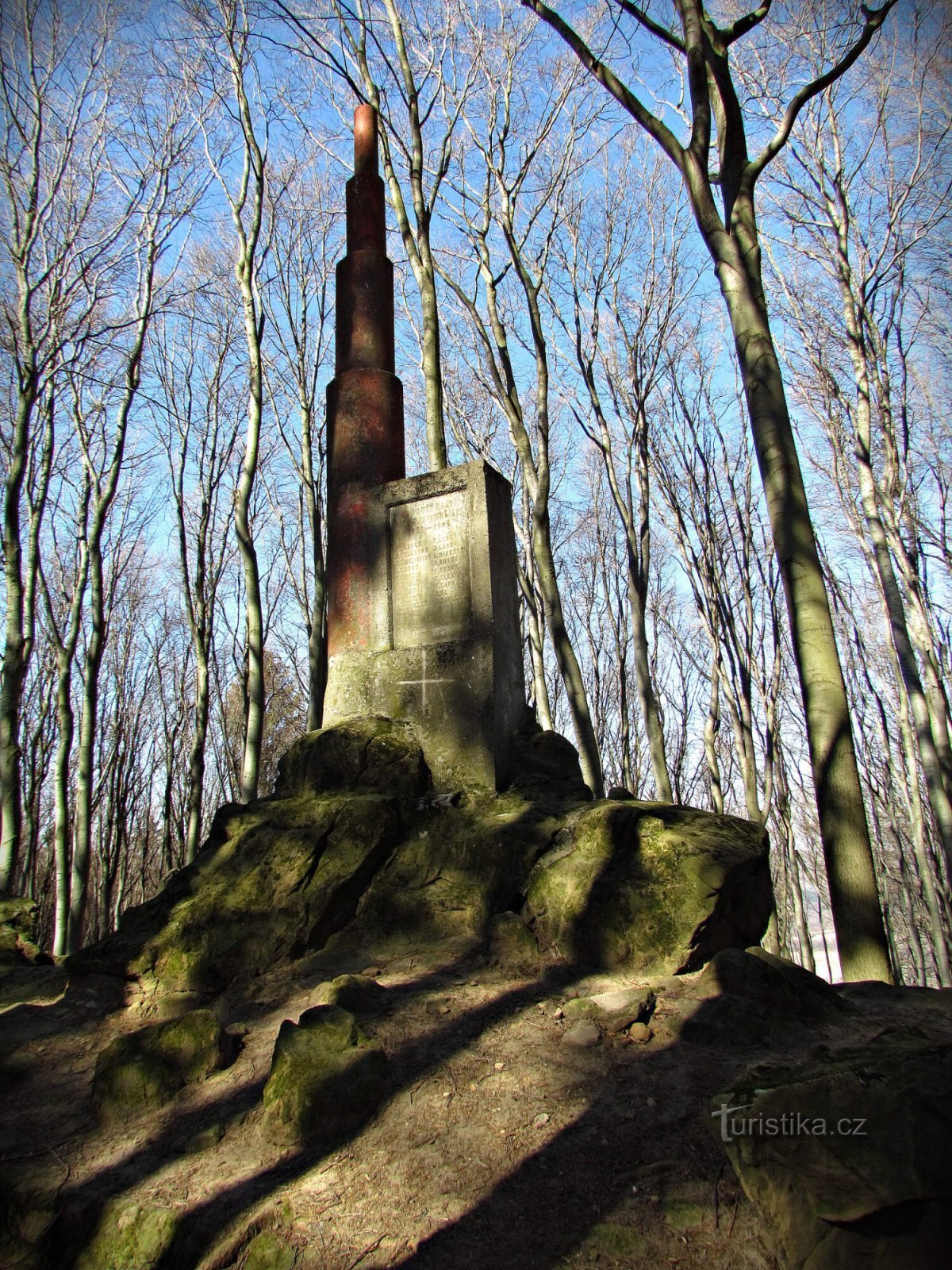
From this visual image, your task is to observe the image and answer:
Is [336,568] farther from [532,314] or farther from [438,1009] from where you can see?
[532,314]

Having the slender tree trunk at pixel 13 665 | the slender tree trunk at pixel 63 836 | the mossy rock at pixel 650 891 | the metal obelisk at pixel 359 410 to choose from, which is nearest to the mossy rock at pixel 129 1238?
the mossy rock at pixel 650 891

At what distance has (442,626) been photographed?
5613mm

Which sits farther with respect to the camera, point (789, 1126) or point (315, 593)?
point (315, 593)

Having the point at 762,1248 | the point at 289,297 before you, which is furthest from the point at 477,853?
the point at 289,297

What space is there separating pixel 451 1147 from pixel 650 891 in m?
1.73

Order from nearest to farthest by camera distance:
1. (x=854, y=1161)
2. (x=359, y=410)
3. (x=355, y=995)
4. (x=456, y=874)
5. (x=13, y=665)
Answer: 1. (x=854, y=1161)
2. (x=355, y=995)
3. (x=456, y=874)
4. (x=359, y=410)
5. (x=13, y=665)

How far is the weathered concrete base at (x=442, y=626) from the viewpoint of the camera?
17.5 ft

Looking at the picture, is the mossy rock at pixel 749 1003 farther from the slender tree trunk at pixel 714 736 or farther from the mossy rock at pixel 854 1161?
the slender tree trunk at pixel 714 736

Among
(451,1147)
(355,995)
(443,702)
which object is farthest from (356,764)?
(451,1147)

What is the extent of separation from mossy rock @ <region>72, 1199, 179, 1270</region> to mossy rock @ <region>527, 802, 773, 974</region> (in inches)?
85.9

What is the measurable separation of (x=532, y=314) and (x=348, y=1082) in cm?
970

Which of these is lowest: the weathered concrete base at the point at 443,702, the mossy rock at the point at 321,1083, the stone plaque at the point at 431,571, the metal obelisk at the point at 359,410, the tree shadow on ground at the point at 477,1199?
the tree shadow on ground at the point at 477,1199

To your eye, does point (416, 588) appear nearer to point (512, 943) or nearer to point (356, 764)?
point (356, 764)

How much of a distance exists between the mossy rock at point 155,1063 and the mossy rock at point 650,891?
1739 mm
